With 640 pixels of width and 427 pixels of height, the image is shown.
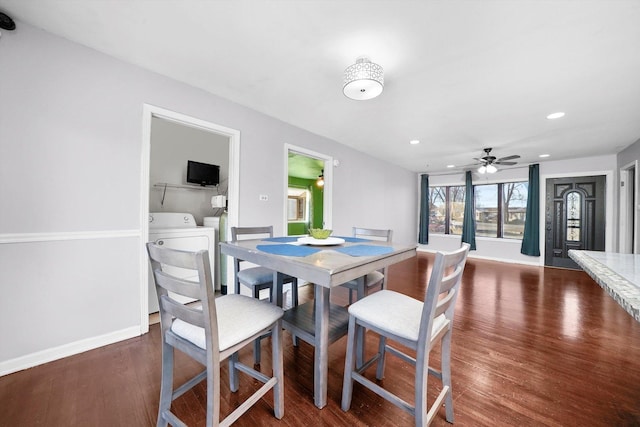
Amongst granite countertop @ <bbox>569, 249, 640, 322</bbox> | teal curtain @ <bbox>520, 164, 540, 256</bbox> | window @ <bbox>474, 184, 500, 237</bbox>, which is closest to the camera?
granite countertop @ <bbox>569, 249, 640, 322</bbox>

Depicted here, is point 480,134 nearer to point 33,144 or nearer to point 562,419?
point 562,419

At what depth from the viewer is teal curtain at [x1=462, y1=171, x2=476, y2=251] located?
6.39 m

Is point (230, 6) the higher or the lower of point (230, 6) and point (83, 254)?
the higher

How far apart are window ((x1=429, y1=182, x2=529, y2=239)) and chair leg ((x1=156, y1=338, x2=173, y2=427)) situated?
7.29m

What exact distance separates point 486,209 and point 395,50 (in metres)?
6.12

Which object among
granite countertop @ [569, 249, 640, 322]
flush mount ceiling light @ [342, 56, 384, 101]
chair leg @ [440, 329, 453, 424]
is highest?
flush mount ceiling light @ [342, 56, 384, 101]

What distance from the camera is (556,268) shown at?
537cm

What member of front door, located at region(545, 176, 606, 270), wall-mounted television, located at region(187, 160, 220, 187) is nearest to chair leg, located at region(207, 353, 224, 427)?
wall-mounted television, located at region(187, 160, 220, 187)

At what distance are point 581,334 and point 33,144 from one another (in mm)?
4886

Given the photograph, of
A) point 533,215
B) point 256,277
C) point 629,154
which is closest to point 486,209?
point 533,215

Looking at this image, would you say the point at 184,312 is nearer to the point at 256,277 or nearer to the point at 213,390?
the point at 213,390

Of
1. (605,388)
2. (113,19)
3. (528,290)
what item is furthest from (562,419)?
→ (113,19)

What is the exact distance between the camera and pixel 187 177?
150 inches

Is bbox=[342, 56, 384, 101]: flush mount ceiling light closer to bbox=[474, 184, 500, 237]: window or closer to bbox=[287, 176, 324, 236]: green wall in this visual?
bbox=[287, 176, 324, 236]: green wall
